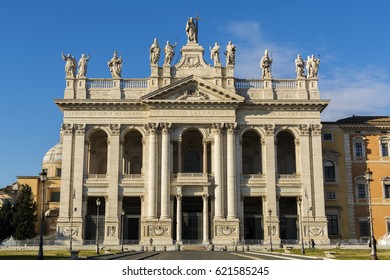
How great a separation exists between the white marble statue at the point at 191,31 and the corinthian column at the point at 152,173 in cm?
1224

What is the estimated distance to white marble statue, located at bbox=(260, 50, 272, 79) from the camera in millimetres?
65625

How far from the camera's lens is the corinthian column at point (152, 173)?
60.7 meters

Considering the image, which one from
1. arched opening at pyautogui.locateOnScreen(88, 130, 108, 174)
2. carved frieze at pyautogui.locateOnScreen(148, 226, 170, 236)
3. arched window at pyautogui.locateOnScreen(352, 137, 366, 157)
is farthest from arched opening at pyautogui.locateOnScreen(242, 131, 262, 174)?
arched opening at pyautogui.locateOnScreen(88, 130, 108, 174)

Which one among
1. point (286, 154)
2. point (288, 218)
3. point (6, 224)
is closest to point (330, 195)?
point (288, 218)

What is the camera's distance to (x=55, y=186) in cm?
8431

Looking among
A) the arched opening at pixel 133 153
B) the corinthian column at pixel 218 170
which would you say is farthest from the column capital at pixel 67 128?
the corinthian column at pixel 218 170

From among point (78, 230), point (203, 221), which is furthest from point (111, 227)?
point (203, 221)

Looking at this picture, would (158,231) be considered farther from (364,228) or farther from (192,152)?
(364,228)

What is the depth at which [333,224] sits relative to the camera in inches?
2571

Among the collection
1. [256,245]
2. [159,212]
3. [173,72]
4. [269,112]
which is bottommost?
[256,245]

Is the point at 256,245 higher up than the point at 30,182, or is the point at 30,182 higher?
the point at 30,182

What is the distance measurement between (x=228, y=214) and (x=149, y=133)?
1310 cm

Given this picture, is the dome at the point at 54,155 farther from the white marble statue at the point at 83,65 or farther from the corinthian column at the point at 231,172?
the corinthian column at the point at 231,172

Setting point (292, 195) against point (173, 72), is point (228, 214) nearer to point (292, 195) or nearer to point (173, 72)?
point (292, 195)
